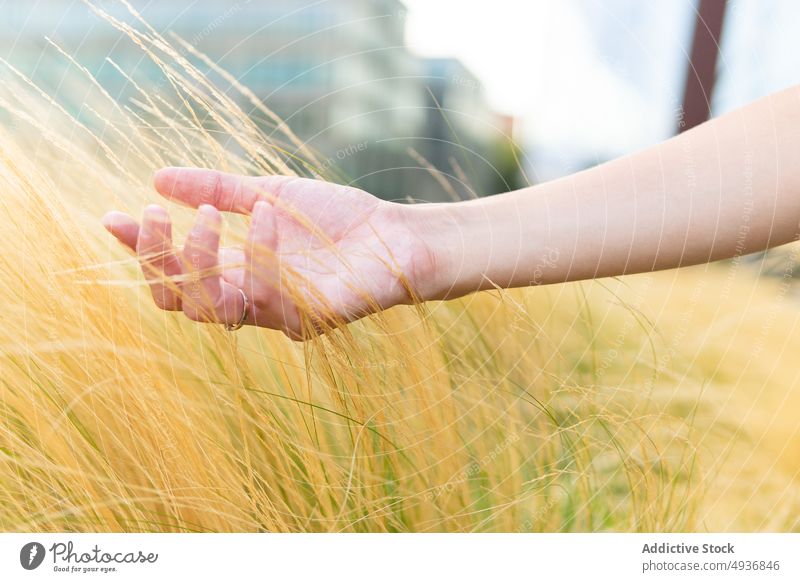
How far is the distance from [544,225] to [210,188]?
0.33 meters

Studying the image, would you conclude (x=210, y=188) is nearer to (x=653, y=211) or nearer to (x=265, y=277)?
(x=265, y=277)

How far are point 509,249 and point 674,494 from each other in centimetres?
35

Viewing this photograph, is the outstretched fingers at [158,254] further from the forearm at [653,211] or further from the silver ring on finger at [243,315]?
the forearm at [653,211]

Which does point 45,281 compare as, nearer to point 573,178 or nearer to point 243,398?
point 243,398

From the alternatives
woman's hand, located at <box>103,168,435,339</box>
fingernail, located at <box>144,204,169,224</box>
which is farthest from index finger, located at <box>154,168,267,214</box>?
fingernail, located at <box>144,204,169,224</box>

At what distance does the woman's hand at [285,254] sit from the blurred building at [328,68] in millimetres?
143

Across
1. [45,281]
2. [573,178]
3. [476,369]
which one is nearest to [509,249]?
[573,178]

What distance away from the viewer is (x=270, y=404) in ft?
2.24

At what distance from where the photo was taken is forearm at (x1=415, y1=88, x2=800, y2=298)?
63 cm
